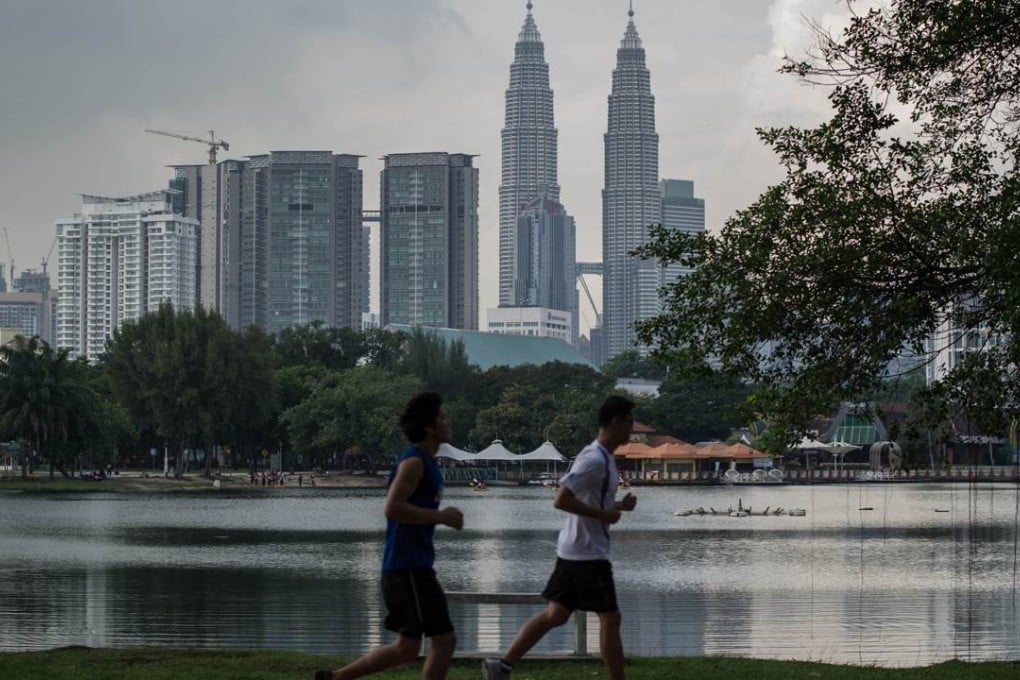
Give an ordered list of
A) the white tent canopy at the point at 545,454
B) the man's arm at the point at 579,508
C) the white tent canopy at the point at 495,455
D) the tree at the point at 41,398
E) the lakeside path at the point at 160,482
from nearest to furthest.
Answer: the man's arm at the point at 579,508, the tree at the point at 41,398, the lakeside path at the point at 160,482, the white tent canopy at the point at 545,454, the white tent canopy at the point at 495,455

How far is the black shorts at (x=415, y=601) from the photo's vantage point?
8367 millimetres

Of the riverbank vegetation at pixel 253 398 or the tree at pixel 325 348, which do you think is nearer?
the riverbank vegetation at pixel 253 398

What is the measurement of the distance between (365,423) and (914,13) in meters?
75.3

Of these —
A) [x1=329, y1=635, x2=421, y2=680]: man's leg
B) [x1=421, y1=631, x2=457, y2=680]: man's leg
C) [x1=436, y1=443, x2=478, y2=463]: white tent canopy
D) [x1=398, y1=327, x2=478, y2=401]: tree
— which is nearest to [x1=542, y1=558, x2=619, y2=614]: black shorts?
[x1=421, y1=631, x2=457, y2=680]: man's leg

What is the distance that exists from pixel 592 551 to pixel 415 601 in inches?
53.6

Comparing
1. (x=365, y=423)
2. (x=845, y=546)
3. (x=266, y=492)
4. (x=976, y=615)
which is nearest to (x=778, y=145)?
(x=976, y=615)

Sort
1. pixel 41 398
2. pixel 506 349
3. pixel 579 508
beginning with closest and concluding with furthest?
1. pixel 579 508
2. pixel 41 398
3. pixel 506 349

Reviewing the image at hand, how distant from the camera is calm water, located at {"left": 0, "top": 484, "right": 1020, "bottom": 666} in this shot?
1788cm

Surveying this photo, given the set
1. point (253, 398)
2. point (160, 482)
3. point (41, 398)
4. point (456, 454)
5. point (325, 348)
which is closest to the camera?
point (41, 398)

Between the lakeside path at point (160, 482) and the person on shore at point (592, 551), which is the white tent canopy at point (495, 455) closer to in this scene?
the lakeside path at point (160, 482)

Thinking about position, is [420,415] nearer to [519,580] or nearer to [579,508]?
[579,508]

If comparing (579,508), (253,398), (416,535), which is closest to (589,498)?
(579,508)

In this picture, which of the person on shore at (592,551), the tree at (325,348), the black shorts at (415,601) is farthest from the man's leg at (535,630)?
the tree at (325,348)

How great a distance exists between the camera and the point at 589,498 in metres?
9.16
